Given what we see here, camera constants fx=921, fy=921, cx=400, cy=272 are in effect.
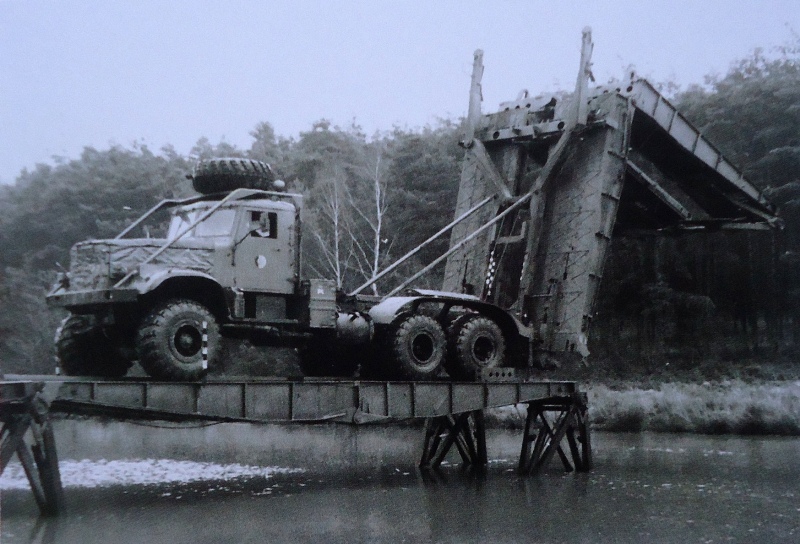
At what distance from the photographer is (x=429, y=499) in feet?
43.6

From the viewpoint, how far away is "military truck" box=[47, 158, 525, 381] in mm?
11586

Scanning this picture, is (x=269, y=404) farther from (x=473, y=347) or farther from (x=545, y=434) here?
(x=545, y=434)

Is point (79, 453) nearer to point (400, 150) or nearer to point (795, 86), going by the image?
point (400, 150)

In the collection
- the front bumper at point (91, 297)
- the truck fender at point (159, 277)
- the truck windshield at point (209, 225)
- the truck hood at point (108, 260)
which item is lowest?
the front bumper at point (91, 297)

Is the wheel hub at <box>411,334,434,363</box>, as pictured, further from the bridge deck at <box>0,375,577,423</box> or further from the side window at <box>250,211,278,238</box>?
the side window at <box>250,211,278,238</box>

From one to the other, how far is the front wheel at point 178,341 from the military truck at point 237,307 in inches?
0.5

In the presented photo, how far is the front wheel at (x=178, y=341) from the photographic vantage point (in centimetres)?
Result: 1126

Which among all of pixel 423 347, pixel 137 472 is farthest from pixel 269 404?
pixel 137 472

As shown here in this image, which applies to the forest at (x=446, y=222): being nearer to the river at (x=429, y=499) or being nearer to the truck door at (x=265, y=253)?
the river at (x=429, y=499)

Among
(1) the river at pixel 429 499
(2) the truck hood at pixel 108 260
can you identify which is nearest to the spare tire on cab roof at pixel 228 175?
(2) the truck hood at pixel 108 260

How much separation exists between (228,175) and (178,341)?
300 cm

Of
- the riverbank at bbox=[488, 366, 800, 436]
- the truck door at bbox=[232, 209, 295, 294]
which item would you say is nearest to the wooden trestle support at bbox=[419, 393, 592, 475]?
the truck door at bbox=[232, 209, 295, 294]

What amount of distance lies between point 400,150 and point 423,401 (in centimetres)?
2176

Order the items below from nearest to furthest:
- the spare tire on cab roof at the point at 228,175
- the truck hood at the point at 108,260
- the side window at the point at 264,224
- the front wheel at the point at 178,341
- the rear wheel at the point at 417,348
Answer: the front wheel at the point at 178,341
the truck hood at the point at 108,260
the side window at the point at 264,224
the spare tire on cab roof at the point at 228,175
the rear wheel at the point at 417,348
